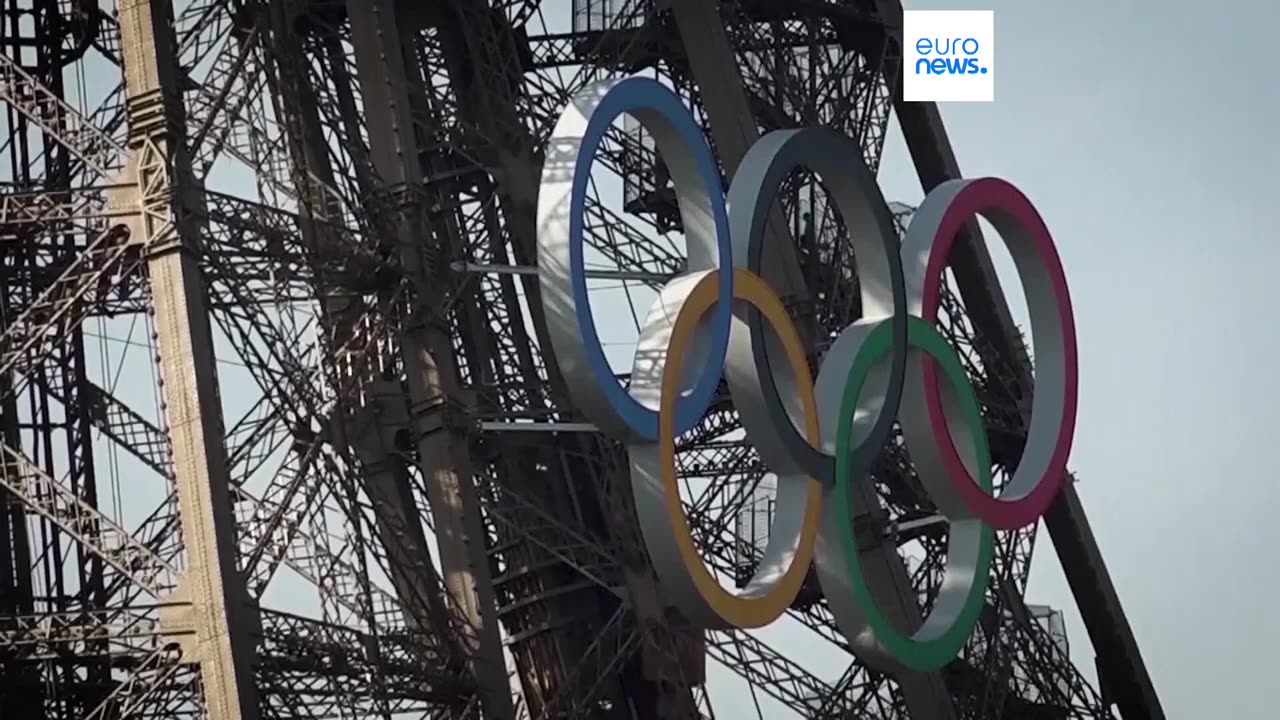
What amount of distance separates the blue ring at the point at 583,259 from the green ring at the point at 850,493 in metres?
2.67

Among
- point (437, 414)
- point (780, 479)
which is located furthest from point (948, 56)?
→ point (437, 414)

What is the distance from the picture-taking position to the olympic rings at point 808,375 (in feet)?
99.8

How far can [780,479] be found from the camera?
3356 cm


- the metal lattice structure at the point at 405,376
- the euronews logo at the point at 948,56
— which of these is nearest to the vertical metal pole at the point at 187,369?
the metal lattice structure at the point at 405,376

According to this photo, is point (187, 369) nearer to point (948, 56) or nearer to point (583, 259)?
point (583, 259)

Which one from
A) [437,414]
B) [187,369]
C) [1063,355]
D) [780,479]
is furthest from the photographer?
[1063,355]

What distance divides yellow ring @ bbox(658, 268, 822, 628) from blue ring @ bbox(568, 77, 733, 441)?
10.6 inches

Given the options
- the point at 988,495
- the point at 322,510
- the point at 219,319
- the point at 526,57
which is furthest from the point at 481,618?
the point at 526,57

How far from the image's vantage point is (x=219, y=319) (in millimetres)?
30516

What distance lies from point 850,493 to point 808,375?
5.62 feet

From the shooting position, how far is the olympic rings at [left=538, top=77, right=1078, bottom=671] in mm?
30406

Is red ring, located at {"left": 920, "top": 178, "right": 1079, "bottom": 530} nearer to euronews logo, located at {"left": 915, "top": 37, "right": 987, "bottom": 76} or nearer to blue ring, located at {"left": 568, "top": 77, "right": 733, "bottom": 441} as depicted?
euronews logo, located at {"left": 915, "top": 37, "right": 987, "bottom": 76}

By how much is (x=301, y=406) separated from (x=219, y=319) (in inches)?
70.0

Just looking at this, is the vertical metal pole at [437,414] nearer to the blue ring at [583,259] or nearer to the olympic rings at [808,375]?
the olympic rings at [808,375]
